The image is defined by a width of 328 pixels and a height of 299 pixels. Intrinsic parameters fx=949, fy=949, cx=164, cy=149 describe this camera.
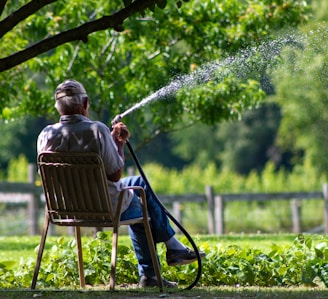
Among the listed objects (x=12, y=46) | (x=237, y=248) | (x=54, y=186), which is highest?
(x=12, y=46)

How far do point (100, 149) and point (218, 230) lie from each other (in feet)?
38.5

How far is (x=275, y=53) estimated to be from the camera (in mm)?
7148

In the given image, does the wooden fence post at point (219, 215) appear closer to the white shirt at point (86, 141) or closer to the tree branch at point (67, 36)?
the tree branch at point (67, 36)

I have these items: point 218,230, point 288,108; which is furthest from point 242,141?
point 218,230

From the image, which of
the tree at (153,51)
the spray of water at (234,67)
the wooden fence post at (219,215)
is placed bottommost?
the wooden fence post at (219,215)

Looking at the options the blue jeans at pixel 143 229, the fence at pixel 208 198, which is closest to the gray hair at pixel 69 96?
the blue jeans at pixel 143 229

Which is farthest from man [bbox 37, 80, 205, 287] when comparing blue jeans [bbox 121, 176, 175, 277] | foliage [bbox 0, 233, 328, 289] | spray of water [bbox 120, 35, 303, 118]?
foliage [bbox 0, 233, 328, 289]

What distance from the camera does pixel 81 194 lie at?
558cm

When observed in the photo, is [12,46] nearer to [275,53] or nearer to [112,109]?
[112,109]

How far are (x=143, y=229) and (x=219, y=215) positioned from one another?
11.3 meters

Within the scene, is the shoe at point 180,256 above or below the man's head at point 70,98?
below

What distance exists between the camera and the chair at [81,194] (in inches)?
215

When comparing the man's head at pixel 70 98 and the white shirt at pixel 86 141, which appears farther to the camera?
the man's head at pixel 70 98

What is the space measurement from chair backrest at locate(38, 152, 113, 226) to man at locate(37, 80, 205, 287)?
0.24 ft
